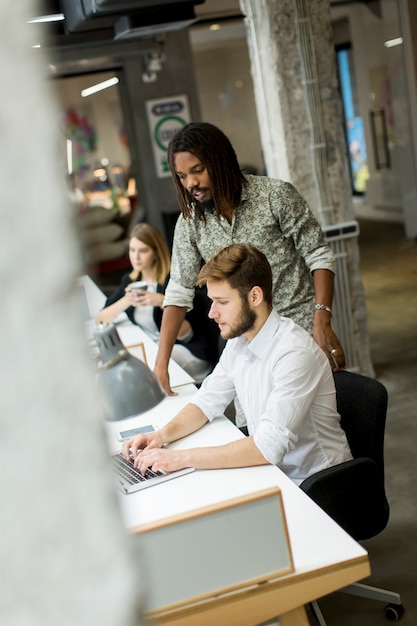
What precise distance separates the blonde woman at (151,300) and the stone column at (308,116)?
43.7 inches

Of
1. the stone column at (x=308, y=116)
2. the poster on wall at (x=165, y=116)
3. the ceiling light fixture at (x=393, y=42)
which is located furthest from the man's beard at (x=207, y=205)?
the ceiling light fixture at (x=393, y=42)

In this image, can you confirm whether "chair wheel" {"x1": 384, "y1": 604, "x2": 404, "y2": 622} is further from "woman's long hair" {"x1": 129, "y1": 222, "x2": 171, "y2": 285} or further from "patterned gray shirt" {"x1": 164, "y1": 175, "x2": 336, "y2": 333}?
"woman's long hair" {"x1": 129, "y1": 222, "x2": 171, "y2": 285}

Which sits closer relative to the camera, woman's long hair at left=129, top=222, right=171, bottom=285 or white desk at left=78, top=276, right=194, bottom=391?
white desk at left=78, top=276, right=194, bottom=391

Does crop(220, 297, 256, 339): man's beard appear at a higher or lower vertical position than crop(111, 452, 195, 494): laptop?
higher

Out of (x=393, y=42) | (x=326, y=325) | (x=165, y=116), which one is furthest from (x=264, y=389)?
(x=393, y=42)

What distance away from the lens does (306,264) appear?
139 inches

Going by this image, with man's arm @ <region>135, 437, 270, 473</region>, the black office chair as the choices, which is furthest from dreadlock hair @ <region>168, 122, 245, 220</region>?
man's arm @ <region>135, 437, 270, 473</region>

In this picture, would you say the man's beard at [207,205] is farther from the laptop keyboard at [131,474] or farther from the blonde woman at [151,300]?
the laptop keyboard at [131,474]

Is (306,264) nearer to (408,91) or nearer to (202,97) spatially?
(408,91)

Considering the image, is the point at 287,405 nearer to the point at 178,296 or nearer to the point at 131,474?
the point at 131,474

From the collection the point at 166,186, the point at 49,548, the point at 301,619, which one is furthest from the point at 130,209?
the point at 49,548

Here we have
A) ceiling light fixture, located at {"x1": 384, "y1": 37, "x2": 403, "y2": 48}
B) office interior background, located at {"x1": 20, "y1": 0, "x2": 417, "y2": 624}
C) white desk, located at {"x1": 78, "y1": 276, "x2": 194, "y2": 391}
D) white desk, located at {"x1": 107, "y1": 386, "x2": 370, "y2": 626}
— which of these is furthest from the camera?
ceiling light fixture, located at {"x1": 384, "y1": 37, "x2": 403, "y2": 48}

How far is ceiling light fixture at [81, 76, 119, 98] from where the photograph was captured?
10.2 metres

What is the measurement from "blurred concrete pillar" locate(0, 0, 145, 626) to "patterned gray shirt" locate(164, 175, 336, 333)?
3060 millimetres
